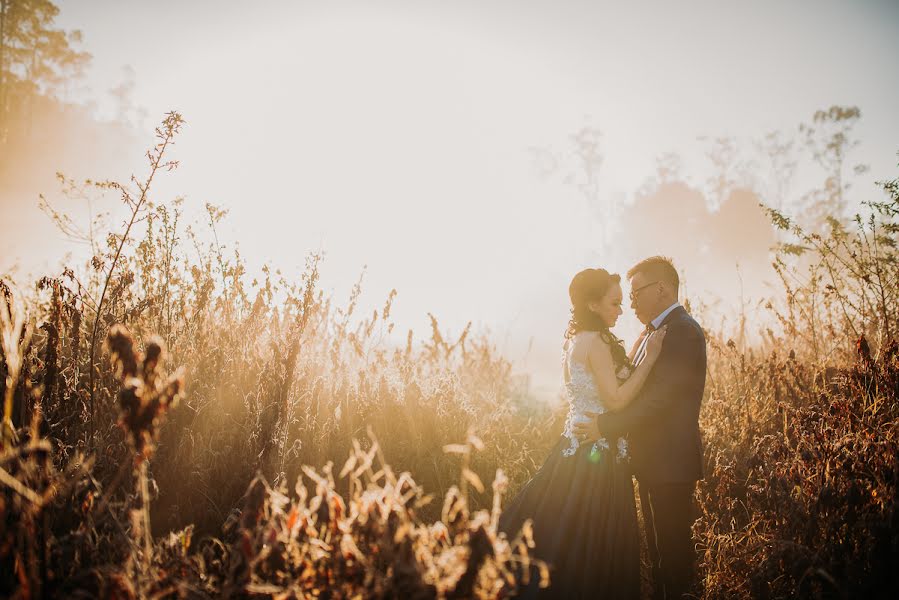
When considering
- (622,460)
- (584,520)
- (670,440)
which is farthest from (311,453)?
(670,440)

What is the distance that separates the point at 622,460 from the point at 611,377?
23.5 inches

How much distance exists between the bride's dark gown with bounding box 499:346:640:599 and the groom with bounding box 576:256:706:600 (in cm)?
18

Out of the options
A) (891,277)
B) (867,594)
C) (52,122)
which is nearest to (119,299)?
(867,594)

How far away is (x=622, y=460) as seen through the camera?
304 centimetres

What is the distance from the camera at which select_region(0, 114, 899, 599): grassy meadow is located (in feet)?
4.45

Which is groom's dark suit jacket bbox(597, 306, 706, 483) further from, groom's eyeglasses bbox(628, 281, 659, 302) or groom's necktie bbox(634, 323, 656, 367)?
groom's eyeglasses bbox(628, 281, 659, 302)

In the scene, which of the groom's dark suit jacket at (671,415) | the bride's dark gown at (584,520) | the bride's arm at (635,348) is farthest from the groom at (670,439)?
the bride's arm at (635,348)

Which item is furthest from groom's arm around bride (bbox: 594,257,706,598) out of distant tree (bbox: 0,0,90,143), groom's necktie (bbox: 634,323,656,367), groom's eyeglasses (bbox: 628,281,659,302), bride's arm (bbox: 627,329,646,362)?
distant tree (bbox: 0,0,90,143)

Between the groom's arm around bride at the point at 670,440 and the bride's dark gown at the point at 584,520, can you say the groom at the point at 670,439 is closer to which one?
the groom's arm around bride at the point at 670,440

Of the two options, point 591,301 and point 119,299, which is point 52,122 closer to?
point 119,299

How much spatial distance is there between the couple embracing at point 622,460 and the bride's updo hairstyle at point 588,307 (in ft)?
0.04

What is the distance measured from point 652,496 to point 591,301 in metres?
1.48

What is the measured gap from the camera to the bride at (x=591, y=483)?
249 cm

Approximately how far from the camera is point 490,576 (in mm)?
1224
